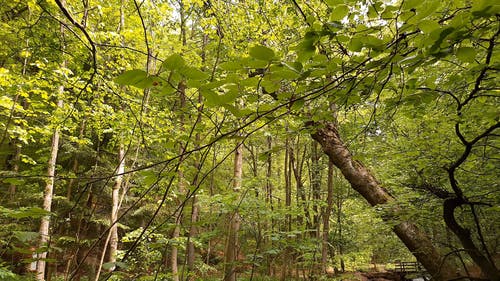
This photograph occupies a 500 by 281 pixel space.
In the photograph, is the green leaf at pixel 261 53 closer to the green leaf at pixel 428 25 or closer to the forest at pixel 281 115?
the forest at pixel 281 115

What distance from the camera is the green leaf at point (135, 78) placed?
612 mm

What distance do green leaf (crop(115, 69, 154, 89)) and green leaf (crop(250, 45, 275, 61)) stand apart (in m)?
0.25

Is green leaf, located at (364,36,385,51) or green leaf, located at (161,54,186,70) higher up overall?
green leaf, located at (364,36,385,51)

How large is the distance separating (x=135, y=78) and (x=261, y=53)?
0.29m

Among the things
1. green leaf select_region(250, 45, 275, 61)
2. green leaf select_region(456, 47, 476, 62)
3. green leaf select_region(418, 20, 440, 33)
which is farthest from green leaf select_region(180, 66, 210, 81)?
green leaf select_region(456, 47, 476, 62)

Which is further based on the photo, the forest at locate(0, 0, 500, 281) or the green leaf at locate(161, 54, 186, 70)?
the forest at locate(0, 0, 500, 281)

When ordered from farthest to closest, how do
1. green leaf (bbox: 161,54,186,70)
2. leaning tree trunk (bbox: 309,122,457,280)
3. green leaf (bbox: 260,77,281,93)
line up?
leaning tree trunk (bbox: 309,122,457,280) → green leaf (bbox: 260,77,281,93) → green leaf (bbox: 161,54,186,70)

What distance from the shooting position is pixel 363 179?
398 cm

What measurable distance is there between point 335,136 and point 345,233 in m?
10.0

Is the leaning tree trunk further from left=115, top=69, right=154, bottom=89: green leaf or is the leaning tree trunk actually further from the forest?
left=115, top=69, right=154, bottom=89: green leaf

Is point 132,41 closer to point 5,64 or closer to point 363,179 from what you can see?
point 5,64

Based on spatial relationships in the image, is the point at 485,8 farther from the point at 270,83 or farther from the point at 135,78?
the point at 135,78

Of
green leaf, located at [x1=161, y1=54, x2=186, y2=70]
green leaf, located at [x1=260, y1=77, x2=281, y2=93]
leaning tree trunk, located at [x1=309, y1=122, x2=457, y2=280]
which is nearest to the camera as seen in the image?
green leaf, located at [x1=161, y1=54, x2=186, y2=70]

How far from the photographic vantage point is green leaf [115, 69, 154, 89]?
0.61 meters
